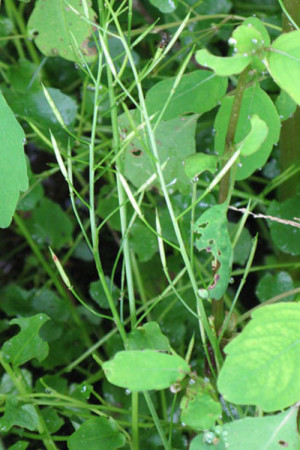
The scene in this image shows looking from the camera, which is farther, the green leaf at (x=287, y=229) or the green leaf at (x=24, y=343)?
the green leaf at (x=287, y=229)

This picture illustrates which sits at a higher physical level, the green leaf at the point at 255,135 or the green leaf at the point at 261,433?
the green leaf at the point at 255,135

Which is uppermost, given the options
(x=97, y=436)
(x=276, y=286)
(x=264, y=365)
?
(x=264, y=365)

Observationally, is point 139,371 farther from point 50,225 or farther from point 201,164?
point 50,225

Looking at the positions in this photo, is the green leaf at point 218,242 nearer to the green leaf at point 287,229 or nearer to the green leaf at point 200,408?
the green leaf at point 200,408

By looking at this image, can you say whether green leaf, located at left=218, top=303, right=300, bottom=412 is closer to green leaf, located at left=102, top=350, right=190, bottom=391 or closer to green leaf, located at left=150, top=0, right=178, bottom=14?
green leaf, located at left=102, top=350, right=190, bottom=391

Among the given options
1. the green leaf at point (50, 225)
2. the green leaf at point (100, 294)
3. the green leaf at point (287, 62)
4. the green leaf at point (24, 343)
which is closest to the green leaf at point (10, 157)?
the green leaf at point (24, 343)

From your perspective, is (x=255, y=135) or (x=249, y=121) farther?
(x=249, y=121)

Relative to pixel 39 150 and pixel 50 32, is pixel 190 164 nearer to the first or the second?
pixel 50 32

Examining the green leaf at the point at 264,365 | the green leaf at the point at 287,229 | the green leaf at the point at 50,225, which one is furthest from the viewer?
the green leaf at the point at 50,225

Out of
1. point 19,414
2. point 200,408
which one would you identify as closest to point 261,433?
point 200,408
